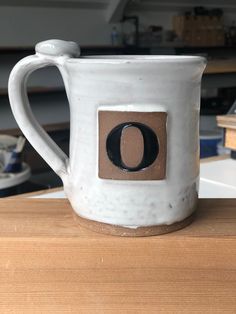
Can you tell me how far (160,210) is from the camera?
1.48 feet

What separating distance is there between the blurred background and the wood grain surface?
8.02 feet

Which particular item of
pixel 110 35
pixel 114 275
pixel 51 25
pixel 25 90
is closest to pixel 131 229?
pixel 114 275

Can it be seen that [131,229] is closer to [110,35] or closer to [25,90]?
[25,90]

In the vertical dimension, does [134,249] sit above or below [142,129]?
below

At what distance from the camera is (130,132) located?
0.44 meters

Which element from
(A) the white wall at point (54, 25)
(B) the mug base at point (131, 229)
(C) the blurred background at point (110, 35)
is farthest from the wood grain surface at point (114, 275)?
(A) the white wall at point (54, 25)

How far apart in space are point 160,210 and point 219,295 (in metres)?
0.10

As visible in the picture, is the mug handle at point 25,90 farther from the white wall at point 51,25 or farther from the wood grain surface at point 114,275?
the white wall at point 51,25

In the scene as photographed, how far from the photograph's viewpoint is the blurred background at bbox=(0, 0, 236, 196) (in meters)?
3.69

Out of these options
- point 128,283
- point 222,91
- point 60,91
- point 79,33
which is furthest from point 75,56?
point 222,91

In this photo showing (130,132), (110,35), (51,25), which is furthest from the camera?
(110,35)

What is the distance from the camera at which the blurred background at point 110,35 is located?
3689 mm

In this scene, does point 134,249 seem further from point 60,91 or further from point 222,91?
point 222,91

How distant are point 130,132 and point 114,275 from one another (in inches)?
5.5
